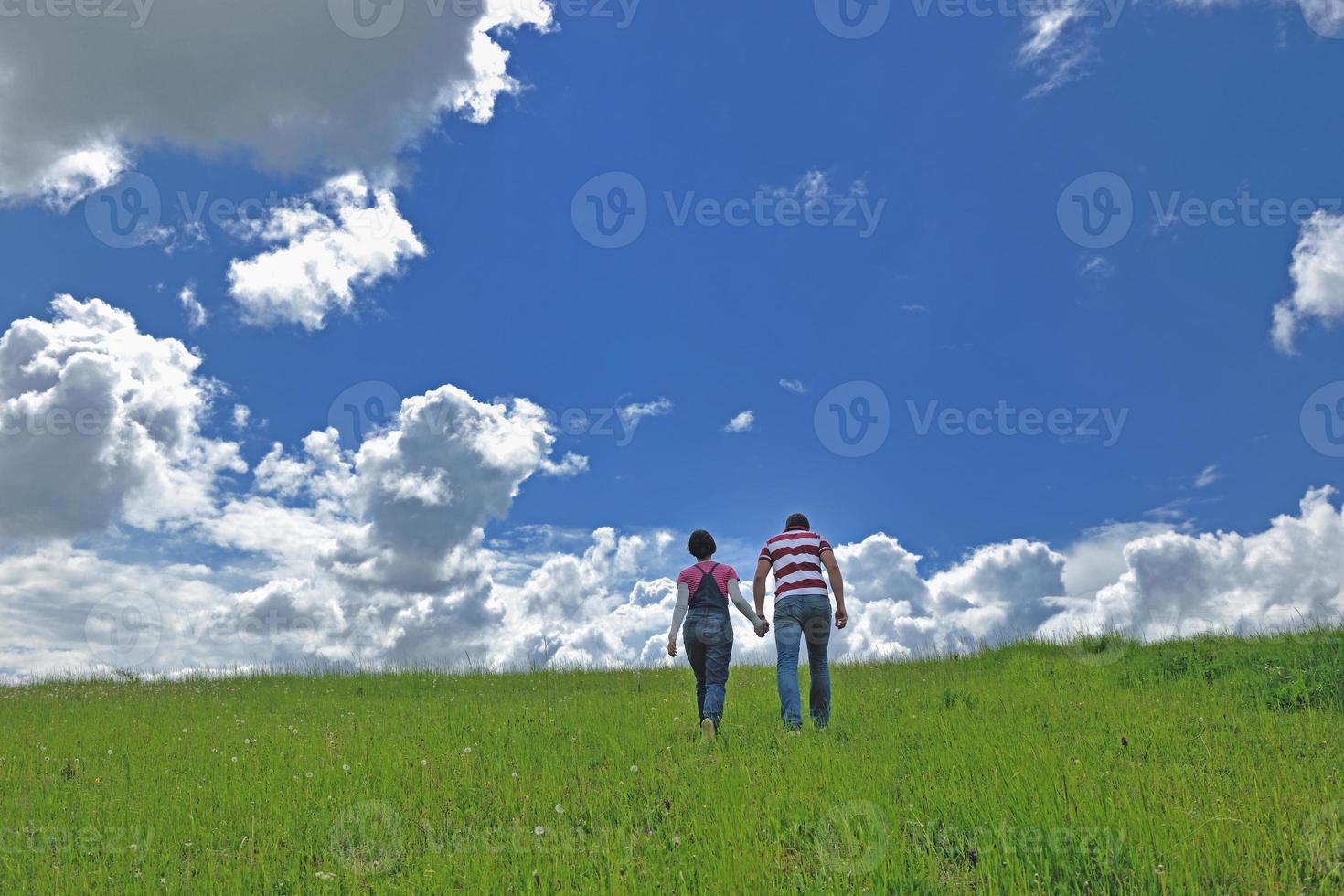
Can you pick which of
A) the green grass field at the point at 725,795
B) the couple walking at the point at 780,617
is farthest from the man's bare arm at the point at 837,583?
the green grass field at the point at 725,795

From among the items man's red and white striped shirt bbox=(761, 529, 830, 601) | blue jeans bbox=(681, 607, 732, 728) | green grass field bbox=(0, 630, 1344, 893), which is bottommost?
green grass field bbox=(0, 630, 1344, 893)

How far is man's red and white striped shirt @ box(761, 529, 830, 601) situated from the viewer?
11719mm

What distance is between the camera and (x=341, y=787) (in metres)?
9.34

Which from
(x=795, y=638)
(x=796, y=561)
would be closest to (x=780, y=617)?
(x=795, y=638)

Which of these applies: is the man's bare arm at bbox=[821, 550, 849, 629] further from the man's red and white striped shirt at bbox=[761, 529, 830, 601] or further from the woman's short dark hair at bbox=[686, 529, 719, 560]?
the woman's short dark hair at bbox=[686, 529, 719, 560]

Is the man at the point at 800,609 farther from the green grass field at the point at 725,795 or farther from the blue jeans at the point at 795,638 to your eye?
the green grass field at the point at 725,795

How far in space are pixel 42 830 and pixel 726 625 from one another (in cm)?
789

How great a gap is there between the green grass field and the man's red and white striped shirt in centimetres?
197

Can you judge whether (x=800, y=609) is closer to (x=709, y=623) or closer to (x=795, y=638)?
(x=795, y=638)

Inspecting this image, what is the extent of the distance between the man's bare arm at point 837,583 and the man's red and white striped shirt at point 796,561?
0.34 ft

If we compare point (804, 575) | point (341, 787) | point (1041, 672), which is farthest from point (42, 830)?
point (1041, 672)

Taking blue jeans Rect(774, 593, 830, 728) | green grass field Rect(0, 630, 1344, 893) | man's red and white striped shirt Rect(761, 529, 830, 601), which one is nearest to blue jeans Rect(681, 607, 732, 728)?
green grass field Rect(0, 630, 1344, 893)

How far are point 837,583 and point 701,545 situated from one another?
199cm

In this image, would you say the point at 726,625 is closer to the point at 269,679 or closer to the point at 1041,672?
the point at 1041,672
